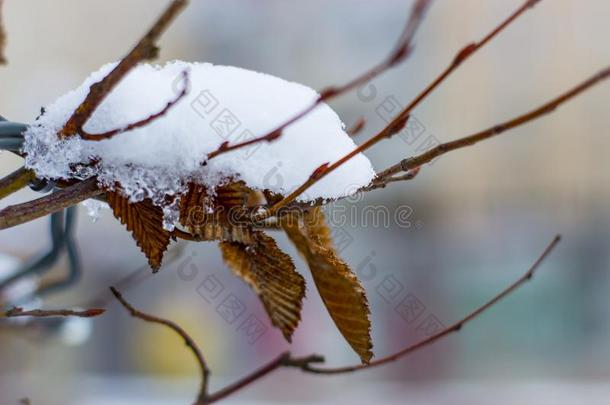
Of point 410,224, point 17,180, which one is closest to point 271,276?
point 17,180

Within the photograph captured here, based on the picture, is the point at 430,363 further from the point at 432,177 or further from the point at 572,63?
the point at 572,63

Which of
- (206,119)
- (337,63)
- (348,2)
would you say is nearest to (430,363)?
(337,63)

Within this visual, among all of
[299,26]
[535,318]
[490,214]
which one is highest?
[299,26]

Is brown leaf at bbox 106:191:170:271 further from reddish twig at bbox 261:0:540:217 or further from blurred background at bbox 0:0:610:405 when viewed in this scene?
blurred background at bbox 0:0:610:405

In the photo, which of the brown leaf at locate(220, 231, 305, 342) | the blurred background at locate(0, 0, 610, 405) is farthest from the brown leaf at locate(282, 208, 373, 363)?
the blurred background at locate(0, 0, 610, 405)

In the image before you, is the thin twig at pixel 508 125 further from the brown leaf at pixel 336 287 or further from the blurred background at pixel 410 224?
the blurred background at pixel 410 224

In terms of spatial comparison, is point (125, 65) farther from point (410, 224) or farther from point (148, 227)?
point (410, 224)
